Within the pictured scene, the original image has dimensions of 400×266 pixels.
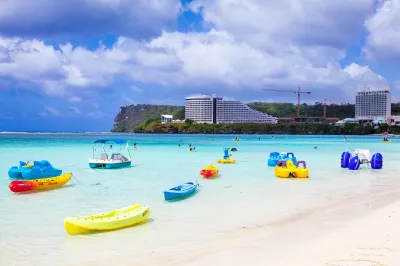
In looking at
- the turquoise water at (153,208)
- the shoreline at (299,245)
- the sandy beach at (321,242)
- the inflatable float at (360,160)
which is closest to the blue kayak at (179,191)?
the turquoise water at (153,208)

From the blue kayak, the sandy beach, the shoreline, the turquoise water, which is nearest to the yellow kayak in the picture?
the turquoise water

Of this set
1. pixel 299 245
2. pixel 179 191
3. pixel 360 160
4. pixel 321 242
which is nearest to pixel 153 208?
pixel 179 191

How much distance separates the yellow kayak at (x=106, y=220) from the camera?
10000 mm

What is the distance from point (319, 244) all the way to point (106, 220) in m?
5.35

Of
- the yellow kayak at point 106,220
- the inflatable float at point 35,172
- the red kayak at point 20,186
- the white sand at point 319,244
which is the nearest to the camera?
the white sand at point 319,244

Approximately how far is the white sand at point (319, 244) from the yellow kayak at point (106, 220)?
105 inches

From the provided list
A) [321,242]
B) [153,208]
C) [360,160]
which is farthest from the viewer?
[360,160]

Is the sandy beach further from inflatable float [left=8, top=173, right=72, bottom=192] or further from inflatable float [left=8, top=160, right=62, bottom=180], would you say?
inflatable float [left=8, top=160, right=62, bottom=180]

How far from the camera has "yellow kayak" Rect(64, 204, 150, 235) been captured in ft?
32.8

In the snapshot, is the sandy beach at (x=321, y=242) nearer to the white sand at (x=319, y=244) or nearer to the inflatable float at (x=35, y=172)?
the white sand at (x=319, y=244)

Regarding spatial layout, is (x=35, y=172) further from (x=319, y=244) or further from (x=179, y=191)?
(x=319, y=244)

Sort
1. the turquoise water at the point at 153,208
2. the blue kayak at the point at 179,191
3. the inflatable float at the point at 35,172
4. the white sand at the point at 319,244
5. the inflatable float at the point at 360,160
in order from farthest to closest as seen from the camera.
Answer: the inflatable float at the point at 360,160 < the inflatable float at the point at 35,172 < the blue kayak at the point at 179,191 < the turquoise water at the point at 153,208 < the white sand at the point at 319,244

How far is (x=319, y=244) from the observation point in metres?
8.94

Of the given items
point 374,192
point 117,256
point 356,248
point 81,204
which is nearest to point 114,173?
point 81,204
